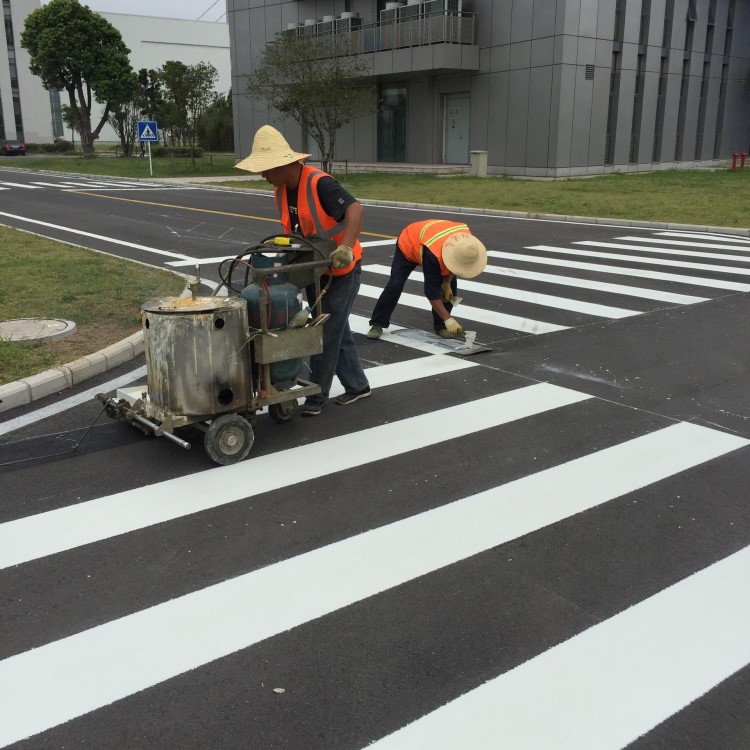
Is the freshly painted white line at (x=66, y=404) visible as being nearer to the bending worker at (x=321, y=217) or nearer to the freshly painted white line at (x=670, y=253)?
the bending worker at (x=321, y=217)

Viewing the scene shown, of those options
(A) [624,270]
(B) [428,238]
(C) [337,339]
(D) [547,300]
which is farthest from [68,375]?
(A) [624,270]

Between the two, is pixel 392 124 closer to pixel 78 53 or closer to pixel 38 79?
pixel 78 53

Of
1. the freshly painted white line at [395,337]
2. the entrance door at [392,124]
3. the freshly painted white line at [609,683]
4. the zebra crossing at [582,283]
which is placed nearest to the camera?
the freshly painted white line at [609,683]

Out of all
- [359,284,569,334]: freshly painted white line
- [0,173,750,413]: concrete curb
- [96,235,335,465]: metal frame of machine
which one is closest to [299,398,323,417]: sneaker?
[96,235,335,465]: metal frame of machine

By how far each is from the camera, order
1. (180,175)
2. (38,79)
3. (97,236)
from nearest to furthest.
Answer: (97,236)
(180,175)
(38,79)

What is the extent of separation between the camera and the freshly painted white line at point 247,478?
13.2 feet

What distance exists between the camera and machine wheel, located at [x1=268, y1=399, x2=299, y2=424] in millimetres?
5535

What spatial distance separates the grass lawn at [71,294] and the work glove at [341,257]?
272cm

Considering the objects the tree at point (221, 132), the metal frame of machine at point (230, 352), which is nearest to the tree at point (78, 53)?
the tree at point (221, 132)

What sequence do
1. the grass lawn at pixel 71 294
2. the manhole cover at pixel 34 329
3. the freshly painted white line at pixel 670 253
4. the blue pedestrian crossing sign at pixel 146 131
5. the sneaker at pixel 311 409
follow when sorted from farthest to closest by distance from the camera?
the blue pedestrian crossing sign at pixel 146 131 → the freshly painted white line at pixel 670 253 → the manhole cover at pixel 34 329 → the grass lawn at pixel 71 294 → the sneaker at pixel 311 409

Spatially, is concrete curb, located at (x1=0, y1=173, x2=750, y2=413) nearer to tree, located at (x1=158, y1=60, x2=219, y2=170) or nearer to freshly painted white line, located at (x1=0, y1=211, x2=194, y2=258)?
freshly painted white line, located at (x1=0, y1=211, x2=194, y2=258)

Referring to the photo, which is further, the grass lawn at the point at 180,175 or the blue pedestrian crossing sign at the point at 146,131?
the blue pedestrian crossing sign at the point at 146,131

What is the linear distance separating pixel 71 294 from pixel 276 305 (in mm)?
4919

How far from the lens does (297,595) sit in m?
3.50
